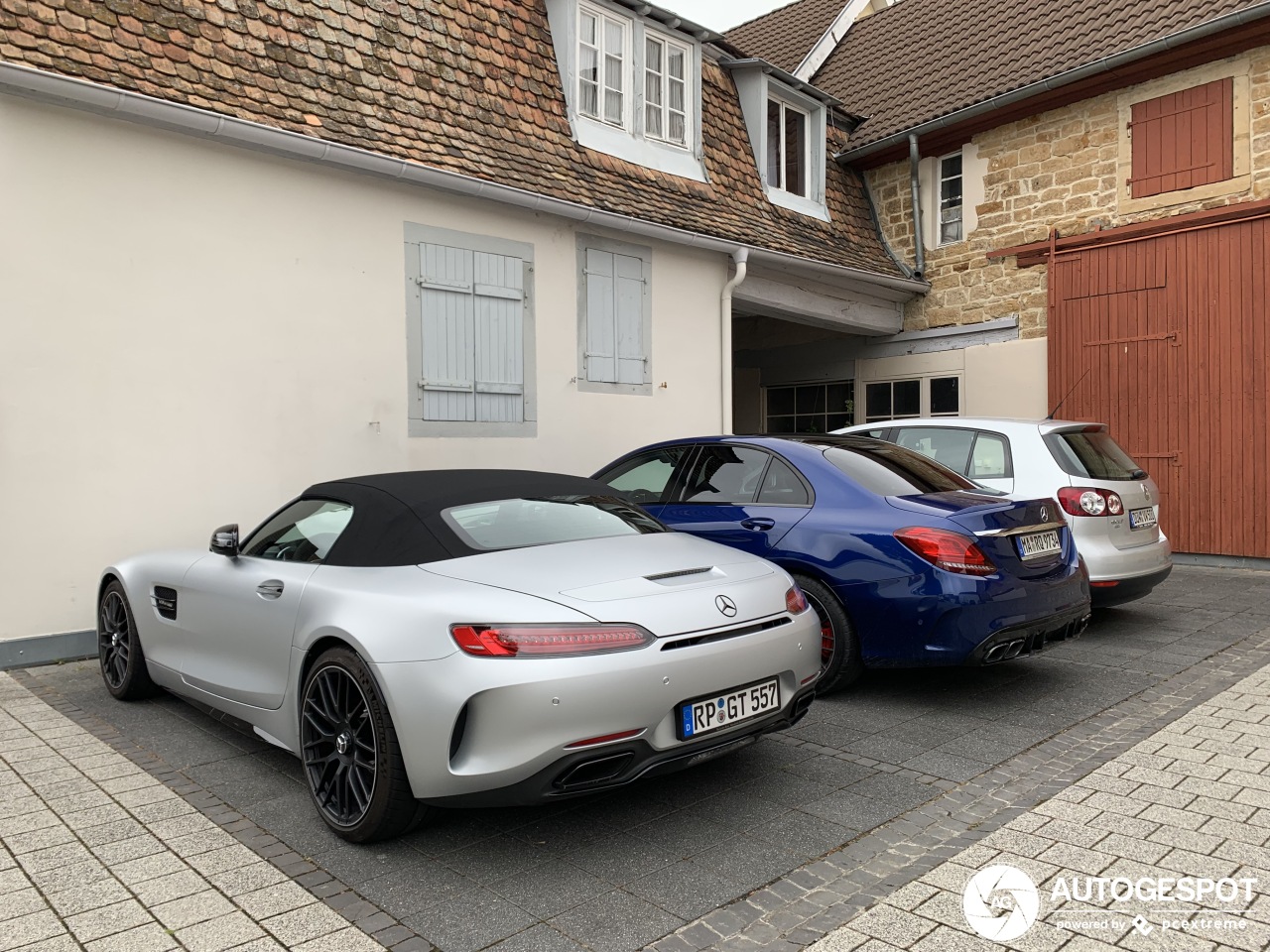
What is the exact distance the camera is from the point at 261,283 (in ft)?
23.0

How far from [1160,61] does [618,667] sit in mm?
10796

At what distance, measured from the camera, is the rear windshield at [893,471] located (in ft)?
16.7

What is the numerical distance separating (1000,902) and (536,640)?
5.26 feet

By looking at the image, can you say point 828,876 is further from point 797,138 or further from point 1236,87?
point 797,138

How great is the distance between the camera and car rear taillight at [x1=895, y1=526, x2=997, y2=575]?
455 centimetres

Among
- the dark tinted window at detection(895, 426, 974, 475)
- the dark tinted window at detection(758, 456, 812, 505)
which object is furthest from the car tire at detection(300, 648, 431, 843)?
the dark tinted window at detection(895, 426, 974, 475)

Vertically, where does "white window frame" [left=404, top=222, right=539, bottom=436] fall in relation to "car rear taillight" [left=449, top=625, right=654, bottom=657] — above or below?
above

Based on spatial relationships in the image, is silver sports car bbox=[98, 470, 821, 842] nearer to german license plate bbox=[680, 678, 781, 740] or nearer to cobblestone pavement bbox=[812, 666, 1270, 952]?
german license plate bbox=[680, 678, 781, 740]

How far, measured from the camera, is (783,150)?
41.1 ft

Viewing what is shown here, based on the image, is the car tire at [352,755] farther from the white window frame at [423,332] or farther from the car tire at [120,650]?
the white window frame at [423,332]

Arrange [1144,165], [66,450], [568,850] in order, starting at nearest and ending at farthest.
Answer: [568,850] → [66,450] → [1144,165]

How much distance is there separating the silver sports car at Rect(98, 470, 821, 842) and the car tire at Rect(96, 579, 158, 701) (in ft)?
2.85

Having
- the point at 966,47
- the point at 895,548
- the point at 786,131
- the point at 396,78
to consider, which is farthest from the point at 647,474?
the point at 966,47

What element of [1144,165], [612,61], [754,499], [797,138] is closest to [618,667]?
[754,499]
